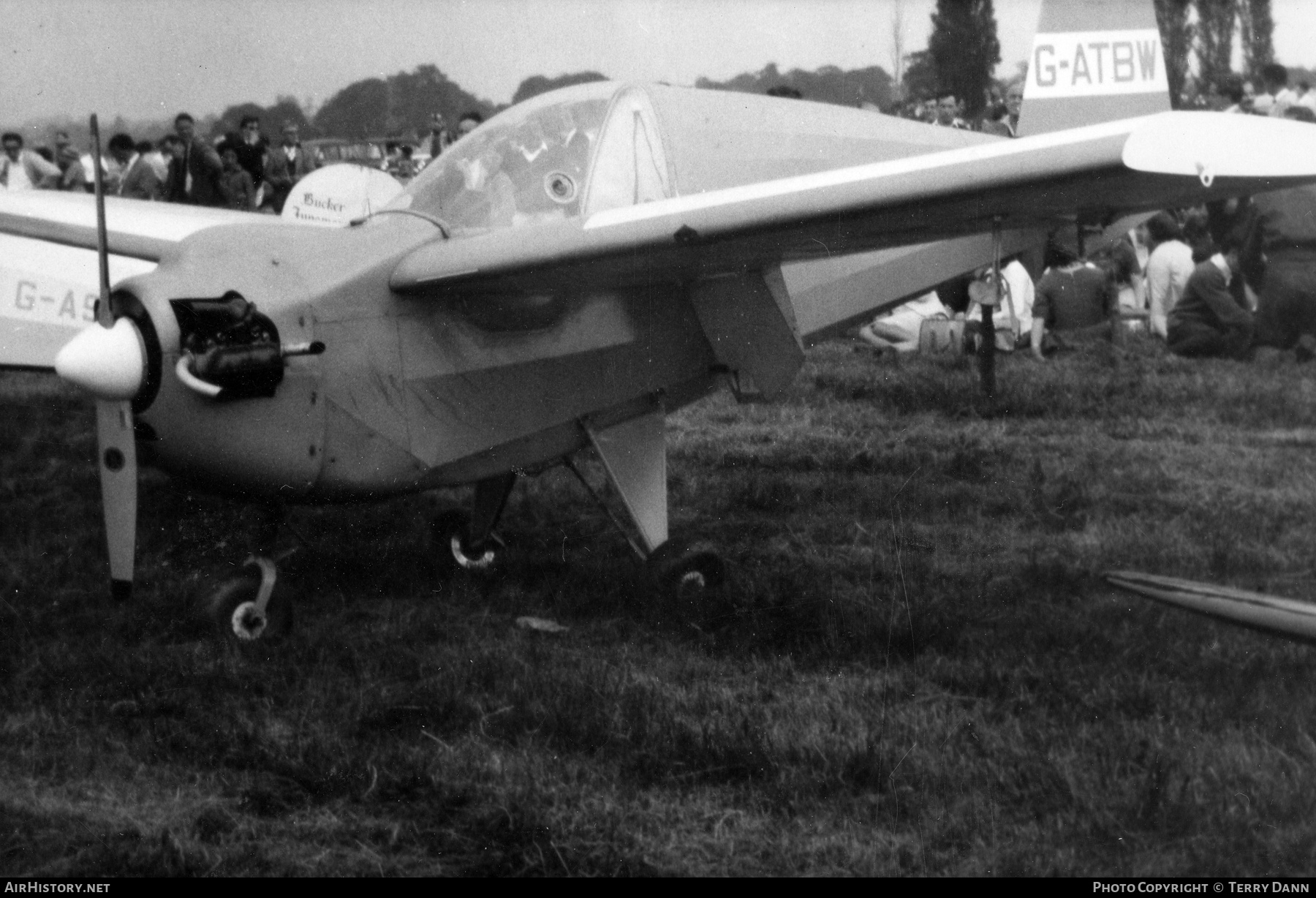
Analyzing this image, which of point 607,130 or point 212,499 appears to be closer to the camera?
point 607,130

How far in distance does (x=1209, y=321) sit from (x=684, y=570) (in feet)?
23.5

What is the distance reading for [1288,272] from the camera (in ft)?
35.5

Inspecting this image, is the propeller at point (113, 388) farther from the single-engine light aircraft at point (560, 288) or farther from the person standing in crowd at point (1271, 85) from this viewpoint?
the person standing in crowd at point (1271, 85)

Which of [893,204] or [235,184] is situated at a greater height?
[235,184]

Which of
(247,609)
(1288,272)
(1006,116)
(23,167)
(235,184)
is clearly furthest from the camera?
(23,167)

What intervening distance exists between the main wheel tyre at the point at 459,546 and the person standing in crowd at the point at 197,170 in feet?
25.4

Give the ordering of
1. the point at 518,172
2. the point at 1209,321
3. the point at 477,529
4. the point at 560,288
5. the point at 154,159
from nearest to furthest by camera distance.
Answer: the point at 560,288 → the point at 518,172 → the point at 477,529 → the point at 1209,321 → the point at 154,159

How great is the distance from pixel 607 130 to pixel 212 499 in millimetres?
2937

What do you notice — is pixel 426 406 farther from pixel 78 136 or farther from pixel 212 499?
pixel 78 136

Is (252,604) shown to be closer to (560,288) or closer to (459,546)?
(459,546)

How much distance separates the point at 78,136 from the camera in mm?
16922

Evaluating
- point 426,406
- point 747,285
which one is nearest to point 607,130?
point 747,285

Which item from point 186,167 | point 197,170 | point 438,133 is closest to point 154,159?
point 186,167

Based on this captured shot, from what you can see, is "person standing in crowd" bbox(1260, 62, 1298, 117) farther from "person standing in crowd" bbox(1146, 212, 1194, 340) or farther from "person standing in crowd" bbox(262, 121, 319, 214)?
"person standing in crowd" bbox(262, 121, 319, 214)
